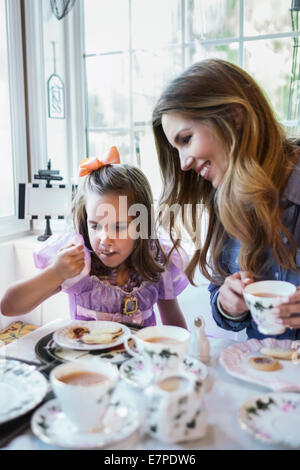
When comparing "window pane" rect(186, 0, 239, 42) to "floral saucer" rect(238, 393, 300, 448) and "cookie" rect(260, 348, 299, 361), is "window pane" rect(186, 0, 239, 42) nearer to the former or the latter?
"cookie" rect(260, 348, 299, 361)

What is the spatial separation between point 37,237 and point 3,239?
0.19 m

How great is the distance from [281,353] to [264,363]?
77mm

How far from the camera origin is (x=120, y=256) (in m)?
1.38

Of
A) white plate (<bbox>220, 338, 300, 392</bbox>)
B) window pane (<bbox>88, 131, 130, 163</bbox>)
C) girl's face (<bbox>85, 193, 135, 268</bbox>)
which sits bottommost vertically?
white plate (<bbox>220, 338, 300, 392</bbox>)

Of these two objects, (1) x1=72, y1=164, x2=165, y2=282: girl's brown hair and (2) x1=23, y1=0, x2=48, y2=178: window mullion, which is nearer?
(1) x1=72, y1=164, x2=165, y2=282: girl's brown hair

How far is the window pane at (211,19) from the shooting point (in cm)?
232

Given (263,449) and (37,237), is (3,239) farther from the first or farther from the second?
(263,449)

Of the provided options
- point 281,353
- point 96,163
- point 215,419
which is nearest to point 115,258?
point 96,163

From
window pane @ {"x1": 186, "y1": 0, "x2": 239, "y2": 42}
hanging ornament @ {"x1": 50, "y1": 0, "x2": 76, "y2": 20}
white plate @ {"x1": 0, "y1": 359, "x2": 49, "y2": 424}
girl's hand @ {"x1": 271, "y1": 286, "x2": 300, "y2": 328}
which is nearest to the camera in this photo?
white plate @ {"x1": 0, "y1": 359, "x2": 49, "y2": 424}

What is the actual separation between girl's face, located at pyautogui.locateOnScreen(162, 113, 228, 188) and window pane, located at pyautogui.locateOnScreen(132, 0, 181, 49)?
1.52m

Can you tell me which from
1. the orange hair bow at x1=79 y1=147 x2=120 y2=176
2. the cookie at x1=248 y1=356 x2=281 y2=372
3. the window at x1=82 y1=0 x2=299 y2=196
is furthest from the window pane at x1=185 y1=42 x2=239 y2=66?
the cookie at x1=248 y1=356 x2=281 y2=372

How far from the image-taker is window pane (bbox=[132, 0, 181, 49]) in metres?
2.47

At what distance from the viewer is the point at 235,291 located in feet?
3.54

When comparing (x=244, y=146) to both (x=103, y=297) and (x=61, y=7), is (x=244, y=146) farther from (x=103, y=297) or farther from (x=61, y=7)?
(x=61, y=7)
